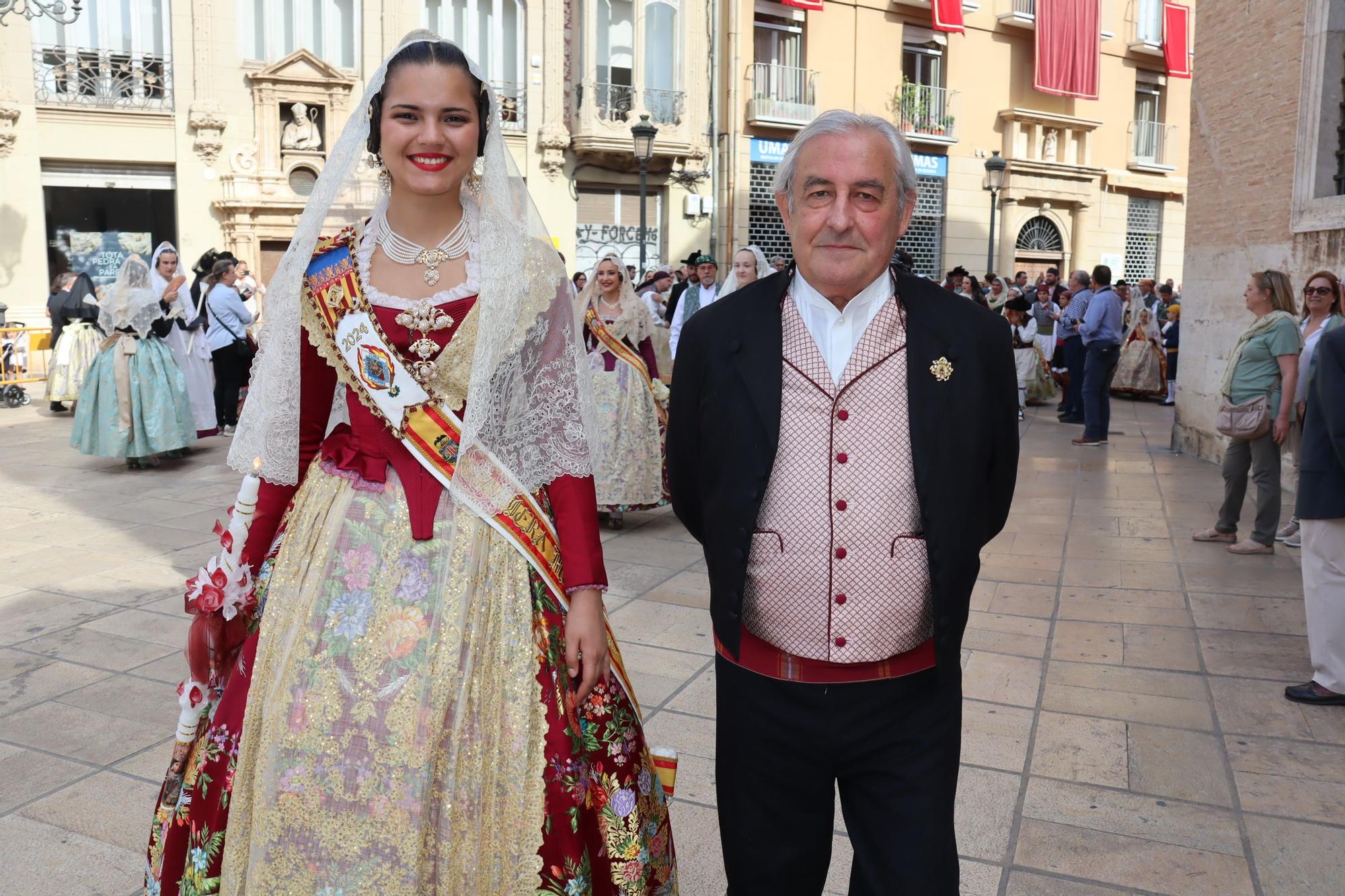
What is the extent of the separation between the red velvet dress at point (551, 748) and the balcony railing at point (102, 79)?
60.4ft

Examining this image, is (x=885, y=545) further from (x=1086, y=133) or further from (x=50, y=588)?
(x=1086, y=133)

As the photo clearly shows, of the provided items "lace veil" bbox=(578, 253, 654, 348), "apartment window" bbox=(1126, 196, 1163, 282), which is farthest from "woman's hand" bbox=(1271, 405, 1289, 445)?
"apartment window" bbox=(1126, 196, 1163, 282)

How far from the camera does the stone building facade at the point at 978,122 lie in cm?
2262

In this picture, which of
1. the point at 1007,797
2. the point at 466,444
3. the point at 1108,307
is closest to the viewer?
the point at 466,444

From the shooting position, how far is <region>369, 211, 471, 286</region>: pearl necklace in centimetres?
223

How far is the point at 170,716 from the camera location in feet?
13.1

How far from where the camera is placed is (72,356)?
1220 centimetres

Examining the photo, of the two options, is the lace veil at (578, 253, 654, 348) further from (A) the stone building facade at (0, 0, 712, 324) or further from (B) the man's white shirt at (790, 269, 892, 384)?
(A) the stone building facade at (0, 0, 712, 324)

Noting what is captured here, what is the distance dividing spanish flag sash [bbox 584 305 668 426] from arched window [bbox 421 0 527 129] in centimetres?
1432

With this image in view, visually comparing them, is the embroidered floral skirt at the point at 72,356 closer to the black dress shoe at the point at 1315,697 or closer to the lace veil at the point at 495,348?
the lace veil at the point at 495,348

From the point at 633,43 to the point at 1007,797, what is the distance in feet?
66.5

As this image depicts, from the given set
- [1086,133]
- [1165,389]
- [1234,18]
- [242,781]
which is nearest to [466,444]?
[242,781]

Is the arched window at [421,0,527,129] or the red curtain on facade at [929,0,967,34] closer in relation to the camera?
the arched window at [421,0,527,129]

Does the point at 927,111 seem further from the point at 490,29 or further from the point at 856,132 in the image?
the point at 856,132
